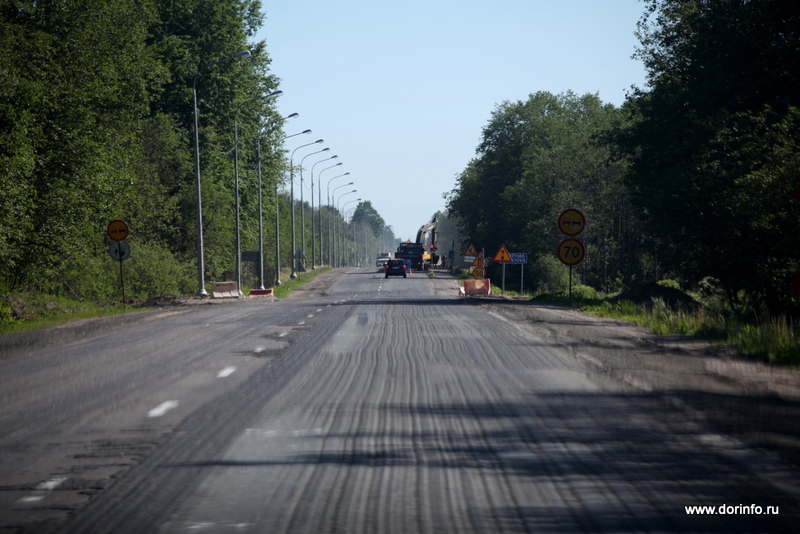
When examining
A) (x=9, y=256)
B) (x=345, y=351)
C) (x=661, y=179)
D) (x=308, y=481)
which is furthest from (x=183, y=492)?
(x=661, y=179)

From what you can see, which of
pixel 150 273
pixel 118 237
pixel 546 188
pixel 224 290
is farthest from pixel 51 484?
pixel 546 188

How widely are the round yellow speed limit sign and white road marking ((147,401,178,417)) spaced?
63.0 ft

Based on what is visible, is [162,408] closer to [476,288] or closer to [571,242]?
[571,242]

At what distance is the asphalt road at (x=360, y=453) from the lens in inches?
212

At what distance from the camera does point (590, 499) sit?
18.8 feet

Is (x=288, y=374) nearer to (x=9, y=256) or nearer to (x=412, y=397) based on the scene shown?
(x=412, y=397)

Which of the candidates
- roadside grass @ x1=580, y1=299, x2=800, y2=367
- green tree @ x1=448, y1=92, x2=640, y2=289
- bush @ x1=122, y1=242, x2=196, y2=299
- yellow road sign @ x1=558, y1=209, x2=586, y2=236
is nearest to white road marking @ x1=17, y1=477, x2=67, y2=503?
roadside grass @ x1=580, y1=299, x2=800, y2=367

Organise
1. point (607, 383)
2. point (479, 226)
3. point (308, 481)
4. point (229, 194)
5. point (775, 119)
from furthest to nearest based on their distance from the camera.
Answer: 1. point (479, 226)
2. point (229, 194)
3. point (775, 119)
4. point (607, 383)
5. point (308, 481)

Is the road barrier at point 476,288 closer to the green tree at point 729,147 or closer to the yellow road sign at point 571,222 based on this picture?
the green tree at point 729,147

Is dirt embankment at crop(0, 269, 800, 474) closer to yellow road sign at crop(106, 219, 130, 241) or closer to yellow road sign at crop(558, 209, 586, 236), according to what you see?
yellow road sign at crop(558, 209, 586, 236)

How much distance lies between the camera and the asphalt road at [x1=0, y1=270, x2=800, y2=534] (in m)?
5.39

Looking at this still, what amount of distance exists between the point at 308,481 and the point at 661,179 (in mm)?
30168

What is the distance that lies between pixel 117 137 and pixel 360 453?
3391 centimetres

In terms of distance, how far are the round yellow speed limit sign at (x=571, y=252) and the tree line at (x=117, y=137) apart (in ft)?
54.8
